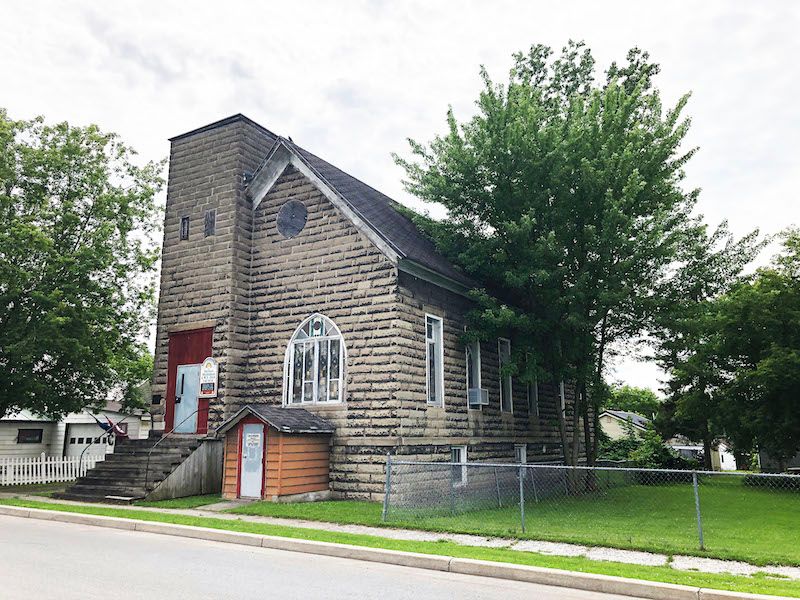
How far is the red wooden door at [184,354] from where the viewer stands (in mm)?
18500

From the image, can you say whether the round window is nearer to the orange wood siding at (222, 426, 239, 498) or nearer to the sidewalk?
the orange wood siding at (222, 426, 239, 498)

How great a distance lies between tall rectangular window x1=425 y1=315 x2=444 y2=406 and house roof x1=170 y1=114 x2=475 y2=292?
1.40 metres

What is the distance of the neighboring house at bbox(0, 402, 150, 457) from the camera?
30.4 m

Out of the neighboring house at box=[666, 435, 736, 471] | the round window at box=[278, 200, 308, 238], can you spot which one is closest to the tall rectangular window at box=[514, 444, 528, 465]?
the round window at box=[278, 200, 308, 238]

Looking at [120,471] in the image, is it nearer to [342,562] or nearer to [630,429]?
[342,562]

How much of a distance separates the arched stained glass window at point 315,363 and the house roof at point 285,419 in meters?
0.64

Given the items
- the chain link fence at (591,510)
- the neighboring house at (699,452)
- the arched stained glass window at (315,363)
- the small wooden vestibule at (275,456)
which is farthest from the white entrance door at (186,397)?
the neighboring house at (699,452)

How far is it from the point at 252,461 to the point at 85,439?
23.4m

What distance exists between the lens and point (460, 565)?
856 centimetres

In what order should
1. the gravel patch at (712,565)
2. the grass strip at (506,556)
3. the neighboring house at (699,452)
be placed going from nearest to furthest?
the grass strip at (506,556), the gravel patch at (712,565), the neighboring house at (699,452)

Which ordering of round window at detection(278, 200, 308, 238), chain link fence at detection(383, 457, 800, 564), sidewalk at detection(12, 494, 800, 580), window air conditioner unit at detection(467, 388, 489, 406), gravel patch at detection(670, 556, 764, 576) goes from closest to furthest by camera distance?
gravel patch at detection(670, 556, 764, 576), sidewalk at detection(12, 494, 800, 580), chain link fence at detection(383, 457, 800, 564), round window at detection(278, 200, 308, 238), window air conditioner unit at detection(467, 388, 489, 406)

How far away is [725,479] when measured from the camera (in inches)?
1355

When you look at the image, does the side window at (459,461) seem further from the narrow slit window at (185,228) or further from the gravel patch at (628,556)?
the narrow slit window at (185,228)

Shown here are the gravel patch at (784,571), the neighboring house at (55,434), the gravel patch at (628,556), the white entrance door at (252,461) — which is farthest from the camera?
the neighboring house at (55,434)
